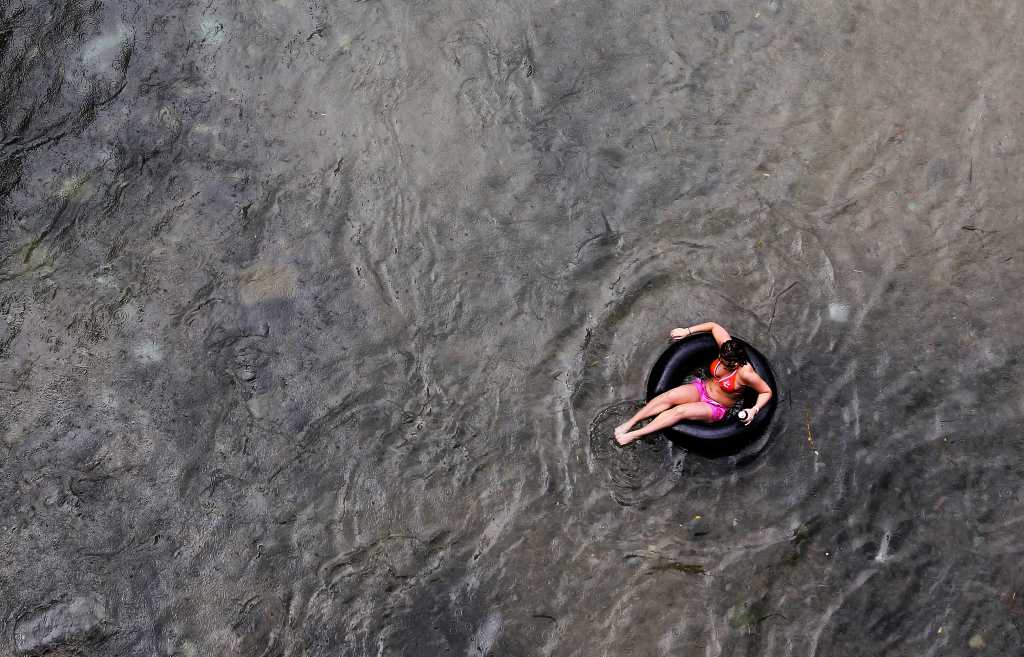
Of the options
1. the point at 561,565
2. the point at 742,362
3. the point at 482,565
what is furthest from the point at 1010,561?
the point at 482,565

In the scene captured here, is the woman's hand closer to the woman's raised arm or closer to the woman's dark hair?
the woman's raised arm

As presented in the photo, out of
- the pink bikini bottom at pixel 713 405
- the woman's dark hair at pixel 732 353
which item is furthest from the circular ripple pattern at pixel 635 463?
the woman's dark hair at pixel 732 353

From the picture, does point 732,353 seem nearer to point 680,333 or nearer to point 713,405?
point 713,405

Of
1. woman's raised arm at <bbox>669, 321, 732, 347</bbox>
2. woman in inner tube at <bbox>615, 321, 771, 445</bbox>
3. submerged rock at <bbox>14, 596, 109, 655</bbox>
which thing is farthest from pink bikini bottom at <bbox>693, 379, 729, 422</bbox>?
submerged rock at <bbox>14, 596, 109, 655</bbox>

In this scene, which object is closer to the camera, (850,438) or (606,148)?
(850,438)

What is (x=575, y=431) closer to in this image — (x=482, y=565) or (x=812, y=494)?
(x=482, y=565)
